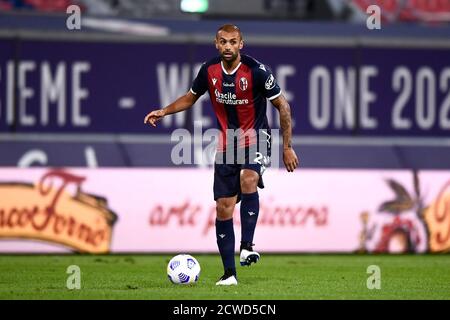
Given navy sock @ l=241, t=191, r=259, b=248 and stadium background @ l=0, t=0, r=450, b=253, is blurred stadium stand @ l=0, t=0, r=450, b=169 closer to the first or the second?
stadium background @ l=0, t=0, r=450, b=253

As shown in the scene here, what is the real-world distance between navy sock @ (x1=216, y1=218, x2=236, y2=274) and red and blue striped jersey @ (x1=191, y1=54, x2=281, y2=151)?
664 millimetres

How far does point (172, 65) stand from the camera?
16.9m

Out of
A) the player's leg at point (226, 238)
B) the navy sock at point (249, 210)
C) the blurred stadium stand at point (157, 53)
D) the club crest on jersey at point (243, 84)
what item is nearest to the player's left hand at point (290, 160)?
the navy sock at point (249, 210)

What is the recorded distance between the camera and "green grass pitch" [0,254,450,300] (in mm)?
9602

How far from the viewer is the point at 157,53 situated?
16.9 meters

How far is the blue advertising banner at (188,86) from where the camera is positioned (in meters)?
16.4

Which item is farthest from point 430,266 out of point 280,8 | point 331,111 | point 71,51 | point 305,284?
point 280,8

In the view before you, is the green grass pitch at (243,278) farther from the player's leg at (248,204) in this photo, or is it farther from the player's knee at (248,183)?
the player's knee at (248,183)

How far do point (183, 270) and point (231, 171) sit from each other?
0.93m

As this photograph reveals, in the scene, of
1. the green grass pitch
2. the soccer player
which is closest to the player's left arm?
the soccer player

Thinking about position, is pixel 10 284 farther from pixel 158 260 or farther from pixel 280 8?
pixel 280 8

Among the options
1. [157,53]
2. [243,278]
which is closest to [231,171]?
[243,278]
